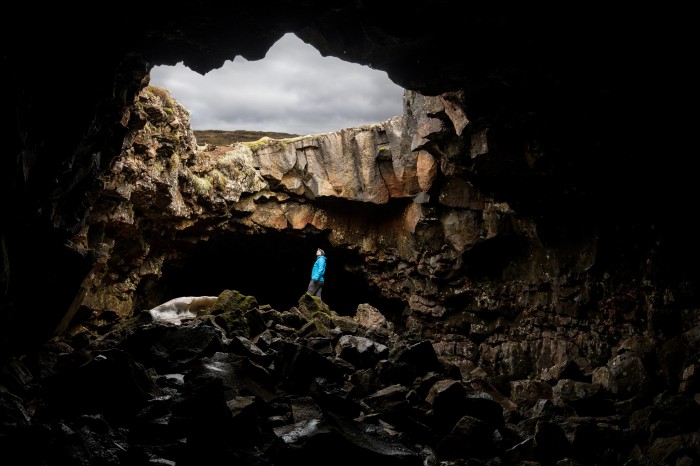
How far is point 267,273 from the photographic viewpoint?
852 inches

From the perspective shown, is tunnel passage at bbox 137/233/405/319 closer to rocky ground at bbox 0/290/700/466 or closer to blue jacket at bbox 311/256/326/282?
blue jacket at bbox 311/256/326/282

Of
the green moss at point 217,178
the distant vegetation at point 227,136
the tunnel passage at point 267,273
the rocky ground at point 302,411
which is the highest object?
the distant vegetation at point 227,136

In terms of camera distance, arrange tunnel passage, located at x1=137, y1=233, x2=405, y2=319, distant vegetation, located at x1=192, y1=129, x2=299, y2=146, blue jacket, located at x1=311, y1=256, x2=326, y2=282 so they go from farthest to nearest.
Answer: distant vegetation, located at x1=192, y1=129, x2=299, y2=146 → tunnel passage, located at x1=137, y1=233, x2=405, y2=319 → blue jacket, located at x1=311, y1=256, x2=326, y2=282

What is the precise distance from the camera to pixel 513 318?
14156mm

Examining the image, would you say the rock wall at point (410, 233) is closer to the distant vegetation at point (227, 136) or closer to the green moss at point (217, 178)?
the green moss at point (217, 178)

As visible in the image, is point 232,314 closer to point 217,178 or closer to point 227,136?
point 217,178

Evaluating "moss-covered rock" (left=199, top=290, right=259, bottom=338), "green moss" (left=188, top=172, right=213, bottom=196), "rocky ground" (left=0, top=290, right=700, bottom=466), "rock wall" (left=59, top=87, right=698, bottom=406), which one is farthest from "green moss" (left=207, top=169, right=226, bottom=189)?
"rocky ground" (left=0, top=290, right=700, bottom=466)

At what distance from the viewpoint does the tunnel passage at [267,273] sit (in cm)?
1862

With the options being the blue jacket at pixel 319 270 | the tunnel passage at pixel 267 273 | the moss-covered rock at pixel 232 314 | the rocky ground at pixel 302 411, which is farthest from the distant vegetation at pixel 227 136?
the rocky ground at pixel 302 411

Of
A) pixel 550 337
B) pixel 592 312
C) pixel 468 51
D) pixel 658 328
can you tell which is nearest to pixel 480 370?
pixel 550 337

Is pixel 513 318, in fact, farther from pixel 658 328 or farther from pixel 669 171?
pixel 669 171

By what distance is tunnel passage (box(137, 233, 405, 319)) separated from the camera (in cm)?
1862

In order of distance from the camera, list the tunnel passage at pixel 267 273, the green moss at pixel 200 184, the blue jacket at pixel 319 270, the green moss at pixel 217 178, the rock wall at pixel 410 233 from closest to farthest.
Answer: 1. the rock wall at pixel 410 233
2. the blue jacket at pixel 319 270
3. the green moss at pixel 200 184
4. the green moss at pixel 217 178
5. the tunnel passage at pixel 267 273

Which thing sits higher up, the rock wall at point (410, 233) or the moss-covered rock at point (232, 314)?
the rock wall at point (410, 233)
